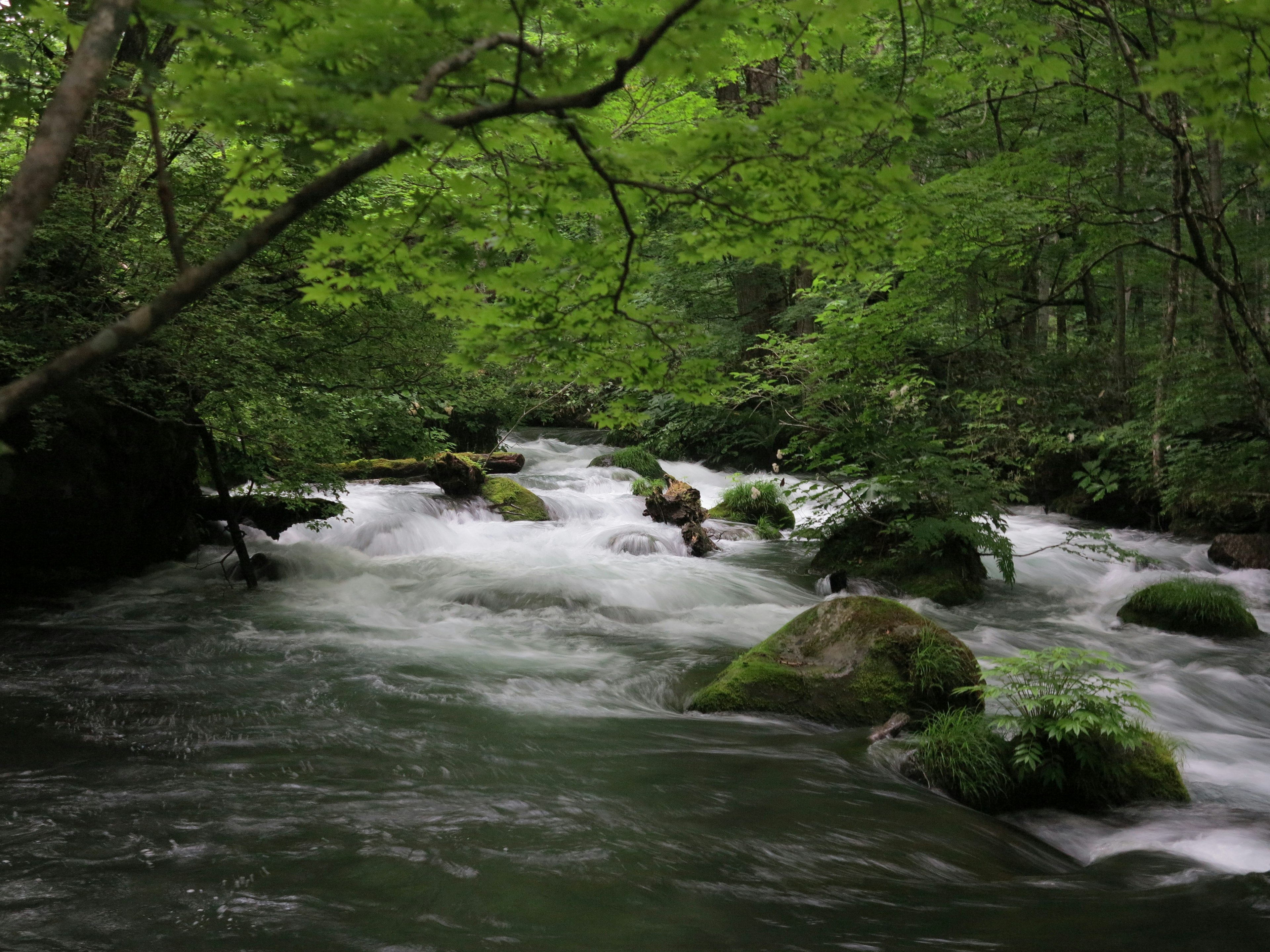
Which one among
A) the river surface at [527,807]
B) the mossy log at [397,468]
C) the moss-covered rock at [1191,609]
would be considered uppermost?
the mossy log at [397,468]

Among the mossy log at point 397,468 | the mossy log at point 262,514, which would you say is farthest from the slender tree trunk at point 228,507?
the mossy log at point 397,468

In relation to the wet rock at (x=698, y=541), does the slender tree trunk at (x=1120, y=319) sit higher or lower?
higher

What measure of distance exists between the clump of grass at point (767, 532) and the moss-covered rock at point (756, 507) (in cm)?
54

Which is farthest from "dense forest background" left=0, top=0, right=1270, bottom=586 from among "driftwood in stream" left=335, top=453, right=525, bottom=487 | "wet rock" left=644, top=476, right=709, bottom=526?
"wet rock" left=644, top=476, right=709, bottom=526

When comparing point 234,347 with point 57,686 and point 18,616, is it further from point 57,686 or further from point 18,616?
point 18,616

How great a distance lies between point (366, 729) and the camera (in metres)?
5.46

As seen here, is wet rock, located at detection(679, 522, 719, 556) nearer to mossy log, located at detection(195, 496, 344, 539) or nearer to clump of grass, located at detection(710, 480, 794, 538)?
clump of grass, located at detection(710, 480, 794, 538)

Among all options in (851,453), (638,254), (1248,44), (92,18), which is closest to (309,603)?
(851,453)

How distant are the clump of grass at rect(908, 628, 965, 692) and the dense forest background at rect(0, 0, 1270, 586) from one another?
7.73 ft

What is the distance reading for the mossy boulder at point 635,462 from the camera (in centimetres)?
1884

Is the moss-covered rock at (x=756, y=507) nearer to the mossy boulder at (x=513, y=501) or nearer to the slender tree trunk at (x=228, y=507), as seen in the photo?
the mossy boulder at (x=513, y=501)

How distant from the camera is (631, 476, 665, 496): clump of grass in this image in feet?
51.1

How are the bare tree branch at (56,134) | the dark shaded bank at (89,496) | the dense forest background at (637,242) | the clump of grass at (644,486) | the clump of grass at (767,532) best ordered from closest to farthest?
the bare tree branch at (56,134)
the dense forest background at (637,242)
the dark shaded bank at (89,496)
the clump of grass at (767,532)
the clump of grass at (644,486)

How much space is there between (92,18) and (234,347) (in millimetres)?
5184
